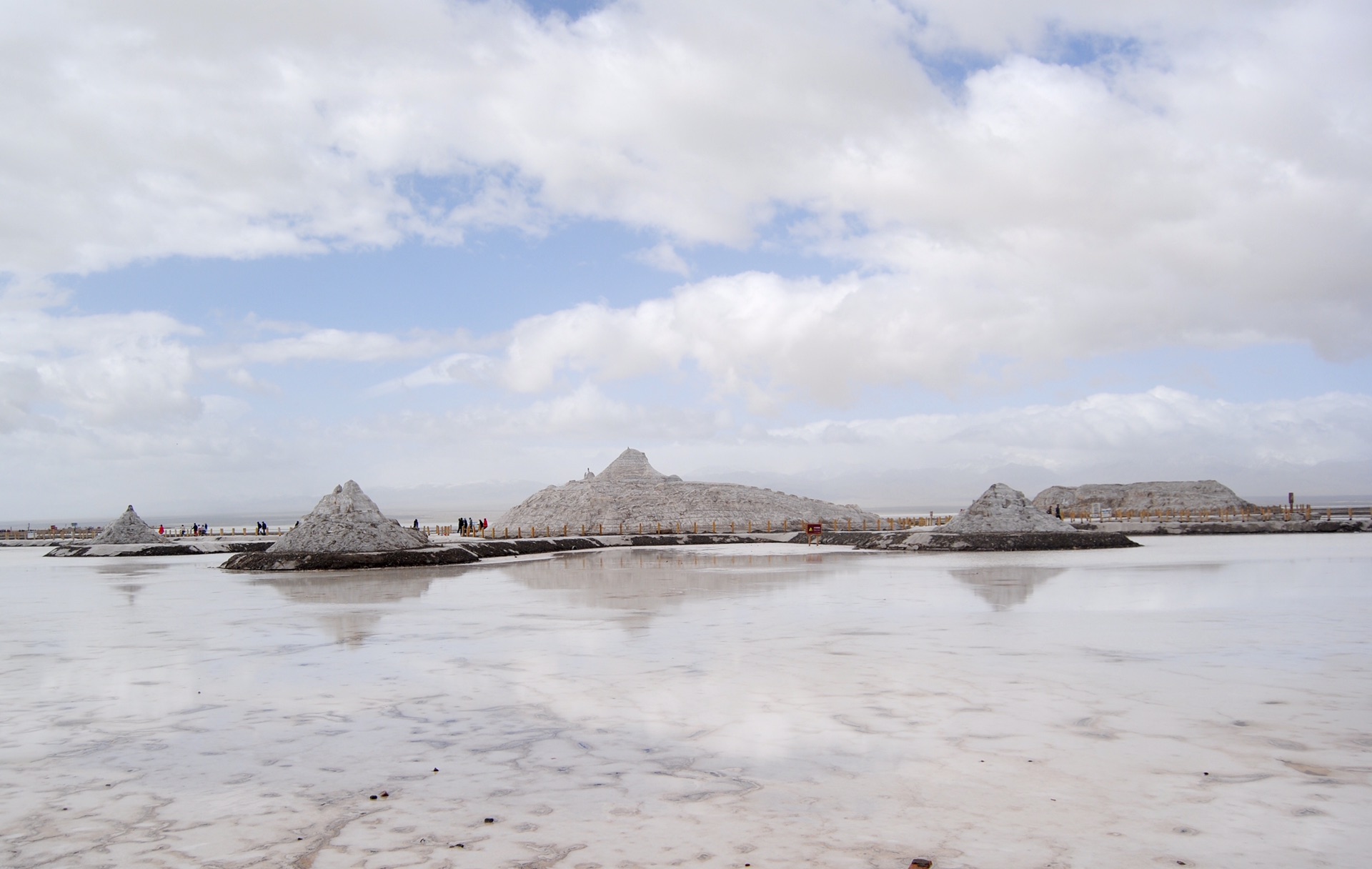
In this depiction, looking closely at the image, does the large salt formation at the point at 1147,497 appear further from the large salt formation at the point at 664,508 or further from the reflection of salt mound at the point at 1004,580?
the reflection of salt mound at the point at 1004,580

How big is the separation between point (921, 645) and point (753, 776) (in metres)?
4.51

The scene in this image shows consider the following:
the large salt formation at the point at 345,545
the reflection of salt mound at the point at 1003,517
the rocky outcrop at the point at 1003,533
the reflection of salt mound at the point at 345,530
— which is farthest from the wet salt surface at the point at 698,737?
the reflection of salt mound at the point at 1003,517

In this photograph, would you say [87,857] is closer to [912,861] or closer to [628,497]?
[912,861]

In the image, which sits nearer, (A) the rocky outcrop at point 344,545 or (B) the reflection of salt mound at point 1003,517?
(A) the rocky outcrop at point 344,545

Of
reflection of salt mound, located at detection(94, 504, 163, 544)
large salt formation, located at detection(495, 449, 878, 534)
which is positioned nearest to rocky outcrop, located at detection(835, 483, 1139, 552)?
large salt formation, located at detection(495, 449, 878, 534)

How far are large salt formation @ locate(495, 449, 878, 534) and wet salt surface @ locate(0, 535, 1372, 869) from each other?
3756cm

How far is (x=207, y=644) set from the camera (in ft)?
31.5

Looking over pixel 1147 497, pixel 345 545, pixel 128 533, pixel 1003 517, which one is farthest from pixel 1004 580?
pixel 1147 497

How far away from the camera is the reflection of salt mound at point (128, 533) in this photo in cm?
3347

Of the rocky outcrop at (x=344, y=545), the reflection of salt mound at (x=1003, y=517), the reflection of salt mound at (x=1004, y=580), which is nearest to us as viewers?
Result: the reflection of salt mound at (x=1004, y=580)

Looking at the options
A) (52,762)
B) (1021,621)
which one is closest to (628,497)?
(1021,621)

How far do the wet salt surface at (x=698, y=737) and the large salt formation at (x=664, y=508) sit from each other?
37.6 metres

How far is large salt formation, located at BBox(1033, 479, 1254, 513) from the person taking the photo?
185 feet

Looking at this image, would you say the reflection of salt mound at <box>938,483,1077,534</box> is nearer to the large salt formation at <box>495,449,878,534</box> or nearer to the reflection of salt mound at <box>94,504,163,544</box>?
the large salt formation at <box>495,449,878,534</box>
